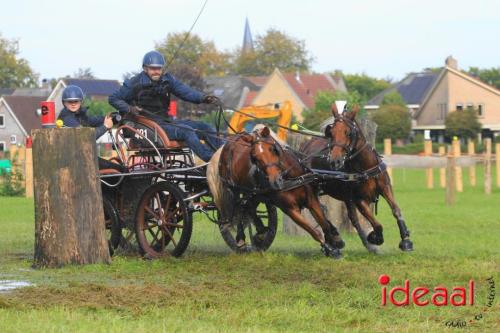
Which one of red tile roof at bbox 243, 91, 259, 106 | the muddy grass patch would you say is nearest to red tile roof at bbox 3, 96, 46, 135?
red tile roof at bbox 243, 91, 259, 106

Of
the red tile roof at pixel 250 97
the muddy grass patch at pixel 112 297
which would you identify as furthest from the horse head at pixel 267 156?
the red tile roof at pixel 250 97

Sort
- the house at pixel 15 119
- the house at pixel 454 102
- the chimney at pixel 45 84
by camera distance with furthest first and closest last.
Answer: the chimney at pixel 45 84
the house at pixel 15 119
the house at pixel 454 102

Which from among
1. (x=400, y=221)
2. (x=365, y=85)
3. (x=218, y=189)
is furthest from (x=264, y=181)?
(x=365, y=85)

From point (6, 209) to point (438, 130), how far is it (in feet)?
241

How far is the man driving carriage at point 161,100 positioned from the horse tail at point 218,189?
1.21 feet

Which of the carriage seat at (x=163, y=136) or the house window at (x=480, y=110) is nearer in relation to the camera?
the carriage seat at (x=163, y=136)

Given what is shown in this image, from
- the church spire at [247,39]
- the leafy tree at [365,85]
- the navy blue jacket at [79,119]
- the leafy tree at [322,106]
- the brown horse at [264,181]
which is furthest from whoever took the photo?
the church spire at [247,39]

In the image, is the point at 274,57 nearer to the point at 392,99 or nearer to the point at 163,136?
the point at 392,99

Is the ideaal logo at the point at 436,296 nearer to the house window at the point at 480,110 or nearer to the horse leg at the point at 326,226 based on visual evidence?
the horse leg at the point at 326,226

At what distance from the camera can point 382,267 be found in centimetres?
1205

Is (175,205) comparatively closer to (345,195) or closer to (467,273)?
(345,195)

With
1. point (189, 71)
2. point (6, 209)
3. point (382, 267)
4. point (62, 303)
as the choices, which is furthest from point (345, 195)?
point (189, 71)

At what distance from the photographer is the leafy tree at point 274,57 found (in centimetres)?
15100

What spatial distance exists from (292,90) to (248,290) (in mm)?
106416
